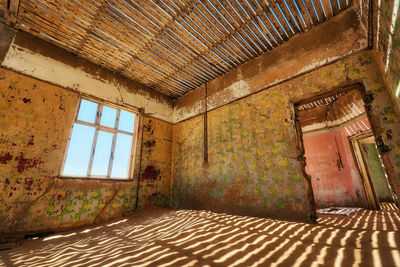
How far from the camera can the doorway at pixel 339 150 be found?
5.15 m

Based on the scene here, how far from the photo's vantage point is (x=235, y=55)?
4.26 meters

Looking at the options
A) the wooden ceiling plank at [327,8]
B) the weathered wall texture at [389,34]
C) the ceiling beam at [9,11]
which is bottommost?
the weathered wall texture at [389,34]

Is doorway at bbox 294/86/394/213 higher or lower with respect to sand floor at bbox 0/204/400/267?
higher

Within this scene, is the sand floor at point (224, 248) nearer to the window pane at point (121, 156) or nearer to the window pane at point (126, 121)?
the window pane at point (121, 156)

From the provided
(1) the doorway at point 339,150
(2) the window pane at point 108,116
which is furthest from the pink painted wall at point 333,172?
(2) the window pane at point 108,116

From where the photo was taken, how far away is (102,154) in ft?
13.5

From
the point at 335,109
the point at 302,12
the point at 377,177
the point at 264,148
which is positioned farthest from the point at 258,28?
the point at 377,177

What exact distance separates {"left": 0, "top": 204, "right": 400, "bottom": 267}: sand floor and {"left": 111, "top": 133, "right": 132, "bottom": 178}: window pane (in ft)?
5.41

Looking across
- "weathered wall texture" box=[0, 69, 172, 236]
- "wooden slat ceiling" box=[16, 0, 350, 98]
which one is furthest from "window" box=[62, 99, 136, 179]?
"wooden slat ceiling" box=[16, 0, 350, 98]

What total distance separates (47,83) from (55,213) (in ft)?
8.68

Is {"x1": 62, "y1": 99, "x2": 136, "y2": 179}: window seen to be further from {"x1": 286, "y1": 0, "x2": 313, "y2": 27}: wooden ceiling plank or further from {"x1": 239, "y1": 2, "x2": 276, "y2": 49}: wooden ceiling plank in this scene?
{"x1": 286, "y1": 0, "x2": 313, "y2": 27}: wooden ceiling plank

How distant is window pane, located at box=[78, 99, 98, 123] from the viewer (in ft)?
13.2

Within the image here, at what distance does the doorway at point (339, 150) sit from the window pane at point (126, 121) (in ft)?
16.3

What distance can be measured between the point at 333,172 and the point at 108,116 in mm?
7317
